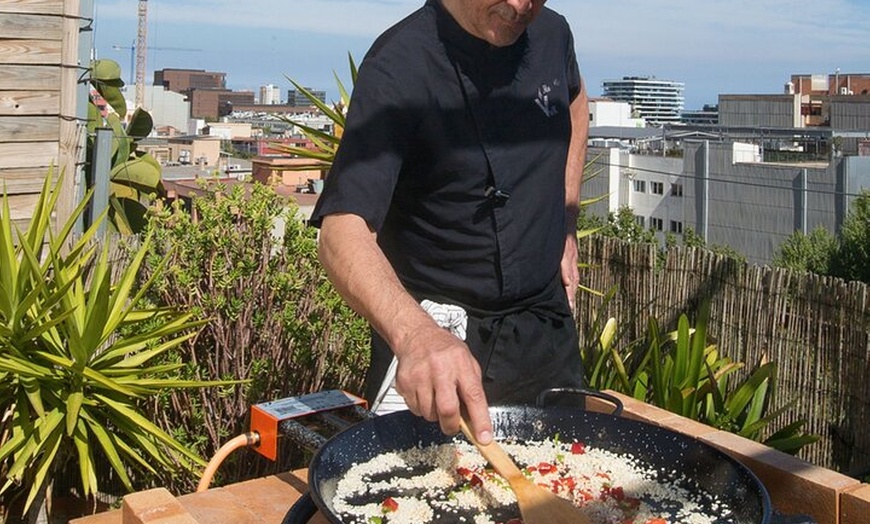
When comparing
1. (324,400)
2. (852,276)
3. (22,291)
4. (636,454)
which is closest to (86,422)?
(22,291)

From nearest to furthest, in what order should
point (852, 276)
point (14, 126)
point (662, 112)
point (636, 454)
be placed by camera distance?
point (636, 454) → point (14, 126) → point (852, 276) → point (662, 112)

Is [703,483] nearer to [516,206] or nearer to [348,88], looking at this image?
[516,206]

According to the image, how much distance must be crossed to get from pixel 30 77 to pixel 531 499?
4.13 m

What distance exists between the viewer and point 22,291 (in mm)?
3623

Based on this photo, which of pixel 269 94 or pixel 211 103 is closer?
pixel 211 103

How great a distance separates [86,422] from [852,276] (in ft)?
98.3

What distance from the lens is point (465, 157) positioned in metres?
2.24

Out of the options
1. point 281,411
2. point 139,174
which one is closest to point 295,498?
point 281,411

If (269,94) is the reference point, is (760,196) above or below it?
below

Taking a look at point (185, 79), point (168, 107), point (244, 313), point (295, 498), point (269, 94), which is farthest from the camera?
point (269, 94)

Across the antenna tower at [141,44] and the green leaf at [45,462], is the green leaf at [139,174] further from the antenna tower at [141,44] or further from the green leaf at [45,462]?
the antenna tower at [141,44]

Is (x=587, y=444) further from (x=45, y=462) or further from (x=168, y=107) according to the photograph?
(x=168, y=107)

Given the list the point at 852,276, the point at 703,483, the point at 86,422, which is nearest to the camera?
the point at 703,483

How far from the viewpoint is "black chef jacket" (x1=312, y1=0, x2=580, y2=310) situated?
7.10 feet
